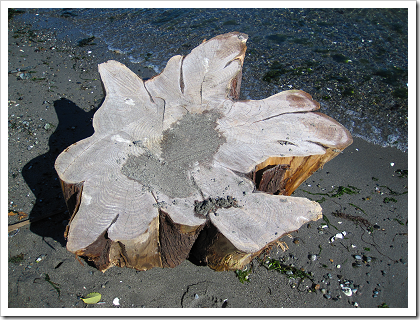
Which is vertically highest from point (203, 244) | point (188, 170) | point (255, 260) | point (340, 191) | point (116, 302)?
point (188, 170)

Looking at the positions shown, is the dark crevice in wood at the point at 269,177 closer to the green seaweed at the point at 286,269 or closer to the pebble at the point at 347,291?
the green seaweed at the point at 286,269

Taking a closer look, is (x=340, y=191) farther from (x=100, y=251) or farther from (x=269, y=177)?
(x=100, y=251)

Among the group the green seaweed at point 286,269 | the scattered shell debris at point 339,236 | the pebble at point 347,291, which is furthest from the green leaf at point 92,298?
the scattered shell debris at point 339,236

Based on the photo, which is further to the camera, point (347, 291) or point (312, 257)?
point (312, 257)

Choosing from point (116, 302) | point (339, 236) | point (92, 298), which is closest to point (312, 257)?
point (339, 236)

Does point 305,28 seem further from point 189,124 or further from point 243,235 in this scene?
point 243,235

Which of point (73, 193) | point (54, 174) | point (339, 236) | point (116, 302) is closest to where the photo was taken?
point (73, 193)

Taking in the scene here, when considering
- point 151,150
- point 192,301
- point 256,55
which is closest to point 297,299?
point 192,301

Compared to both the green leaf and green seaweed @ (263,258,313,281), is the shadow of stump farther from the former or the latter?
green seaweed @ (263,258,313,281)
